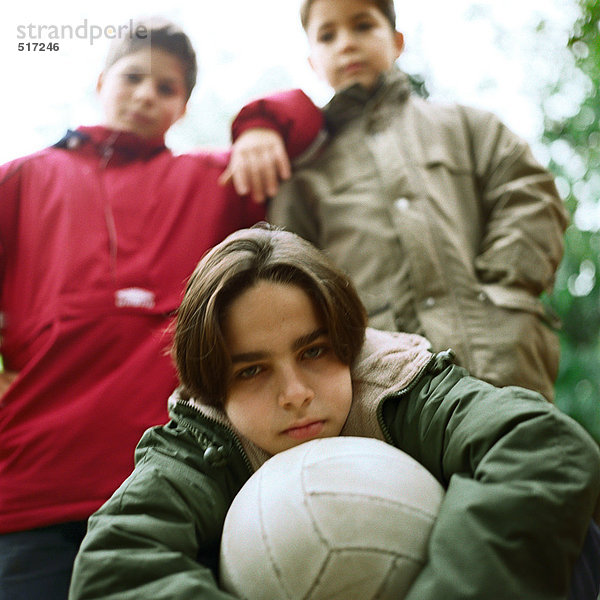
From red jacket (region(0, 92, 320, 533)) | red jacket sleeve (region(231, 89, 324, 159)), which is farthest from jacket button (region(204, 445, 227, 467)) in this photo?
red jacket sleeve (region(231, 89, 324, 159))

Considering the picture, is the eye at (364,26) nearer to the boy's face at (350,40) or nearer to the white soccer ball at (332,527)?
A: the boy's face at (350,40)

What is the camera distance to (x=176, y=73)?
2578mm

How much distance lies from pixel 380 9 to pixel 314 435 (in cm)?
177

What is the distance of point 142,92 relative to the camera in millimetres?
A: 2504

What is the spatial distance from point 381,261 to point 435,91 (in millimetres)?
1967

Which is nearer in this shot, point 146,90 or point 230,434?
point 230,434

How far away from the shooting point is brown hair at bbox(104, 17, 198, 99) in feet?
8.38

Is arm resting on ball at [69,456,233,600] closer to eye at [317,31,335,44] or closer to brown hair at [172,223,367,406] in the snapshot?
brown hair at [172,223,367,406]

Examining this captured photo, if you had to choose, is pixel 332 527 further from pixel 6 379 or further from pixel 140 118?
pixel 140 118

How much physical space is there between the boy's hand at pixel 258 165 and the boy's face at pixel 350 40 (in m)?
0.39

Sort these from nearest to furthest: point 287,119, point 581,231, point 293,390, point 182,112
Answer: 1. point 293,390
2. point 287,119
3. point 182,112
4. point 581,231

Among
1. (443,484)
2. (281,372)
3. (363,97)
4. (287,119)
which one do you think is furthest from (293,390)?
(363,97)

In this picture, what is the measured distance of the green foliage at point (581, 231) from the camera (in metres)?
3.99

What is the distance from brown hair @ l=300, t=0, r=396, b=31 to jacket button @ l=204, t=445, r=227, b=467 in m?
1.80
